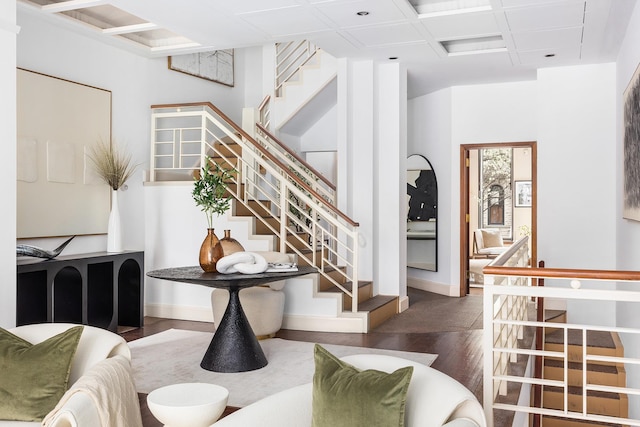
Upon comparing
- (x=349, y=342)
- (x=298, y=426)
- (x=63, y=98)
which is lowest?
(x=349, y=342)

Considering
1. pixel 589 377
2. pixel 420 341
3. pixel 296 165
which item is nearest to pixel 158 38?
pixel 296 165

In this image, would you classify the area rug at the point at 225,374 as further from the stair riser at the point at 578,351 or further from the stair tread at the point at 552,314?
the stair tread at the point at 552,314

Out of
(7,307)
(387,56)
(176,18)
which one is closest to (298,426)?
(7,307)

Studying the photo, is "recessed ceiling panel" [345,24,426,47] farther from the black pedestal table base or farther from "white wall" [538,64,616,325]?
the black pedestal table base

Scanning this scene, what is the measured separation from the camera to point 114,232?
5.86 metres

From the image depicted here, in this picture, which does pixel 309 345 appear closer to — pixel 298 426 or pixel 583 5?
pixel 298 426

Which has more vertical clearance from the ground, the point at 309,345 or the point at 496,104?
the point at 496,104

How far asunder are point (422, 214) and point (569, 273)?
5.86 m

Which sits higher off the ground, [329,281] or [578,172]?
[578,172]

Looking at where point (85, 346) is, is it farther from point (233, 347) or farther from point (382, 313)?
point (382, 313)

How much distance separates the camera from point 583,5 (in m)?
4.73

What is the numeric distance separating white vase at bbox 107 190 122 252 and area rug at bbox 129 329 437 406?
3.18 feet

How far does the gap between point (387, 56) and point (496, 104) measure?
7.23ft

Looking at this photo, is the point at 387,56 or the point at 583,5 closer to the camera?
the point at 583,5
